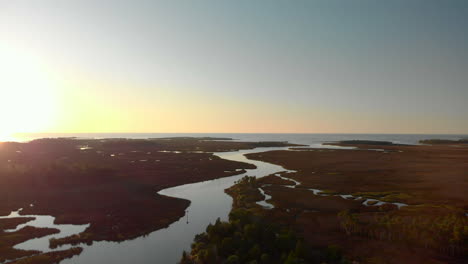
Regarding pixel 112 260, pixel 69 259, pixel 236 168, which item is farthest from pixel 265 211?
pixel 236 168

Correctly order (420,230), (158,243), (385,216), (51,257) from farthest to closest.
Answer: (385,216), (420,230), (158,243), (51,257)

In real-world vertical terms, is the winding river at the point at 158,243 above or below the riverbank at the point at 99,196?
below

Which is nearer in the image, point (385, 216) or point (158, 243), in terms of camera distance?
point (158, 243)

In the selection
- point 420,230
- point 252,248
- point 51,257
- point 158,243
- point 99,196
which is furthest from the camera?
point 99,196

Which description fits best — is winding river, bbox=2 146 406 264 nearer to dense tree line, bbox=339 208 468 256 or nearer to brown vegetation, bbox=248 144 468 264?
brown vegetation, bbox=248 144 468 264

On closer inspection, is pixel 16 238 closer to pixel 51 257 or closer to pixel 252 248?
pixel 51 257

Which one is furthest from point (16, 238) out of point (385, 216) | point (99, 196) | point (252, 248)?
point (385, 216)

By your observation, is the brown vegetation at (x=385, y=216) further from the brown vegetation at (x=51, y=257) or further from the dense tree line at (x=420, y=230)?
the brown vegetation at (x=51, y=257)

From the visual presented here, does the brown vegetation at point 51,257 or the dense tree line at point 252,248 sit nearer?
the dense tree line at point 252,248

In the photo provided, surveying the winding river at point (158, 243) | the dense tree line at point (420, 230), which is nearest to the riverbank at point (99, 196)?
the winding river at point (158, 243)

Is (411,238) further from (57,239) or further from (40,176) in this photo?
(40,176)

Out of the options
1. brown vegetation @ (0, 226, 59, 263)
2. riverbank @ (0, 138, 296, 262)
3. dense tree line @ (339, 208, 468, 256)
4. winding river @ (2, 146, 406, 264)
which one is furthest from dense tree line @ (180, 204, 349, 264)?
brown vegetation @ (0, 226, 59, 263)
